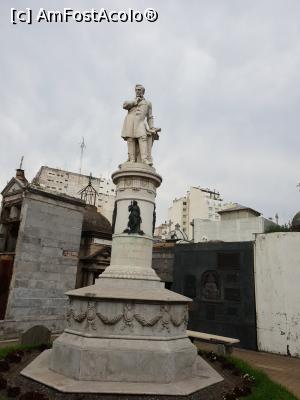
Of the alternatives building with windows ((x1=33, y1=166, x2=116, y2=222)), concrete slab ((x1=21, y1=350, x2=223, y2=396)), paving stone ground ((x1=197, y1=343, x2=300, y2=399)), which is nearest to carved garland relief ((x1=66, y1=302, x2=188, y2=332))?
concrete slab ((x1=21, y1=350, x2=223, y2=396))

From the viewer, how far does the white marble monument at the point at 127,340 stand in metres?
7.51

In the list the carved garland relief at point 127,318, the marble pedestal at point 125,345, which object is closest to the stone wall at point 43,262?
the marble pedestal at point 125,345

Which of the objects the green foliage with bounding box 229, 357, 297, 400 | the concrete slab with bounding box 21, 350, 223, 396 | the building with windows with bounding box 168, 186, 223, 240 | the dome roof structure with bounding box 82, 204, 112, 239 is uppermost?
the building with windows with bounding box 168, 186, 223, 240

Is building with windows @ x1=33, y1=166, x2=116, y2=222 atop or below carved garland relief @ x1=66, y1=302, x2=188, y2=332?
atop

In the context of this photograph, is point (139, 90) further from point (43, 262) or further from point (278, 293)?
point (278, 293)

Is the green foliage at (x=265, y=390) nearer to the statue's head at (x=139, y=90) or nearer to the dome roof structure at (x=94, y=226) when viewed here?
the statue's head at (x=139, y=90)

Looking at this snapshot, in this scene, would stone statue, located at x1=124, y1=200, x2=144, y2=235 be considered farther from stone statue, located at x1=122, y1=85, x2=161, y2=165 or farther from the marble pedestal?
stone statue, located at x1=122, y1=85, x2=161, y2=165

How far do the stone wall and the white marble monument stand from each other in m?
7.91

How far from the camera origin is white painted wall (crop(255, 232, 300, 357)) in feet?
51.0

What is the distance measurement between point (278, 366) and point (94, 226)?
1459 centimetres

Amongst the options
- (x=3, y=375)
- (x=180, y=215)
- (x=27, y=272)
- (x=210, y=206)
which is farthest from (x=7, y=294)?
(x=180, y=215)

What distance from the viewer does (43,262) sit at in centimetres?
1789

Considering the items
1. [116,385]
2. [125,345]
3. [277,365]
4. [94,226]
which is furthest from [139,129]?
[94,226]

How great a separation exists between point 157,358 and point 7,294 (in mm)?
11479
